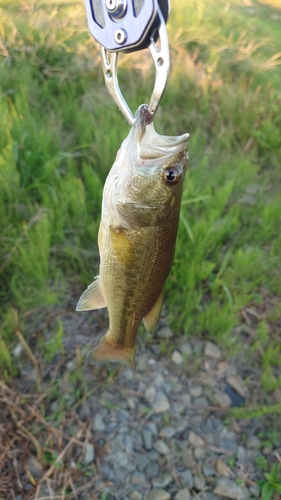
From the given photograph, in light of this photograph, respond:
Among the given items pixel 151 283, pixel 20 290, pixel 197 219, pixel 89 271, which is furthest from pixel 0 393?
pixel 197 219

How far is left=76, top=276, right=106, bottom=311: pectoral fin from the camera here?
4.36ft

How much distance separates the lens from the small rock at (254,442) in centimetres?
184

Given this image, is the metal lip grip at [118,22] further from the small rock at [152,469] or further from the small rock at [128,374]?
the small rock at [152,469]

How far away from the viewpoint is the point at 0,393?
176cm

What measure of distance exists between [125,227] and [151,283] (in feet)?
0.71

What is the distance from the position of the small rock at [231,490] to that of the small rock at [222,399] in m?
0.36

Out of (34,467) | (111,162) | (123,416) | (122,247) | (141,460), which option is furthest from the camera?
(111,162)

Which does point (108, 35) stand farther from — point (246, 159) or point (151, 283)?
point (246, 159)

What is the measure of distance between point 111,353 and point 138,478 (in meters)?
0.79

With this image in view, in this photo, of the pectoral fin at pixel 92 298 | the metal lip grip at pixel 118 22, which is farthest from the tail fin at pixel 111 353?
the metal lip grip at pixel 118 22

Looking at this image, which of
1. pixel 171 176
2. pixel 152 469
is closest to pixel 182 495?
pixel 152 469

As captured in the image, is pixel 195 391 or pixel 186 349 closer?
pixel 195 391

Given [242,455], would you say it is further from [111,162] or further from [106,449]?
[111,162]

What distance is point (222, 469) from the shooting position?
5.82 ft
